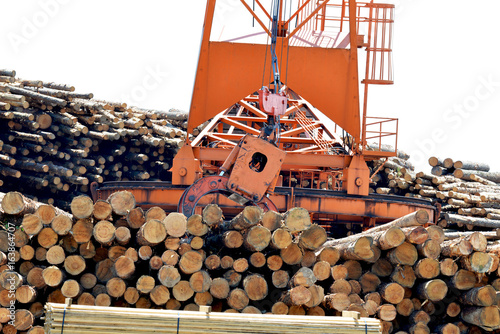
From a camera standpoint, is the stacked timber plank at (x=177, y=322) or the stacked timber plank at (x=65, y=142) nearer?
the stacked timber plank at (x=177, y=322)

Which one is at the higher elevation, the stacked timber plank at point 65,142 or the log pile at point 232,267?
the stacked timber plank at point 65,142

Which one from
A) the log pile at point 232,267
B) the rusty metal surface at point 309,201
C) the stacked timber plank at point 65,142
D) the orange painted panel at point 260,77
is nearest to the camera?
the log pile at point 232,267

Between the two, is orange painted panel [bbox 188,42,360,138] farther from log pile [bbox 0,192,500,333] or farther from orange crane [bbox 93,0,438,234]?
log pile [bbox 0,192,500,333]

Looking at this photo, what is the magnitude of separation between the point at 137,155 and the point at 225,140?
12.9ft

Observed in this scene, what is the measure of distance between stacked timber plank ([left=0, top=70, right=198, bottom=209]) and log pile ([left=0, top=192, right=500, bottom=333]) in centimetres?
732

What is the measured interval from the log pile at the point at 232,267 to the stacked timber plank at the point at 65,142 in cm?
732

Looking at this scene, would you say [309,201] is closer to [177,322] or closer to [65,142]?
[65,142]

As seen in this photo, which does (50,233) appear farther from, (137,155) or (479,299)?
(137,155)

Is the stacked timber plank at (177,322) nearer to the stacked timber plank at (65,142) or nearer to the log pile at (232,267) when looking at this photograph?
the log pile at (232,267)

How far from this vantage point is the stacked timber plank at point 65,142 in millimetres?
15742

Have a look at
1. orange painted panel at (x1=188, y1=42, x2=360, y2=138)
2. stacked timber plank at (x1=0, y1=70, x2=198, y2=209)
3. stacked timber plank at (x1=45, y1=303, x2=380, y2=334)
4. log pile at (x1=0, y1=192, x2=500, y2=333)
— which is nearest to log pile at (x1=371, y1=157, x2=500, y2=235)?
orange painted panel at (x1=188, y1=42, x2=360, y2=138)

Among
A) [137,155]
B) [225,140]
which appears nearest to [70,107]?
[137,155]

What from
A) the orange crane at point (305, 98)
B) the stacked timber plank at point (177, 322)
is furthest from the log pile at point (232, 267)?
the orange crane at point (305, 98)

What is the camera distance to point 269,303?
8477 millimetres
